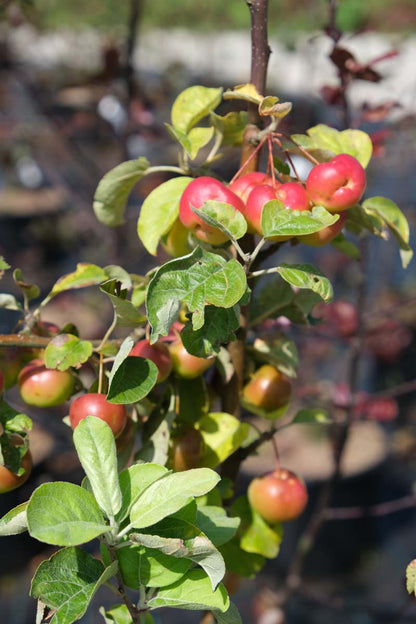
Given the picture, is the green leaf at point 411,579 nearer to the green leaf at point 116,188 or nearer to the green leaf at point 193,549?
the green leaf at point 193,549

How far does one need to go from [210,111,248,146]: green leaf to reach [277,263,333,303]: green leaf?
16cm

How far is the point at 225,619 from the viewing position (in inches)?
17.5

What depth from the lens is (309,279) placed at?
463 millimetres

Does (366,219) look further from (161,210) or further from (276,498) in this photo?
(276,498)

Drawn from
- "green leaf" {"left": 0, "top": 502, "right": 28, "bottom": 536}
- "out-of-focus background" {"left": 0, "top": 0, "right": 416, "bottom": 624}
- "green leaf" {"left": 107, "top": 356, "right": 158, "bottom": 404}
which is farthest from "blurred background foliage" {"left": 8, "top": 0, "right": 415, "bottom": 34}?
"green leaf" {"left": 0, "top": 502, "right": 28, "bottom": 536}

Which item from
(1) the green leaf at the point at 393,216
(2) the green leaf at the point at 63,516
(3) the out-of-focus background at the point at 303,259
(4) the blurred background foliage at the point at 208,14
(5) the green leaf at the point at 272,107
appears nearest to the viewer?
(2) the green leaf at the point at 63,516

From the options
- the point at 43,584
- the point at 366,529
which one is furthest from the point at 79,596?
the point at 366,529

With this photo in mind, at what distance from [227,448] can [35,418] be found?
33.3 inches

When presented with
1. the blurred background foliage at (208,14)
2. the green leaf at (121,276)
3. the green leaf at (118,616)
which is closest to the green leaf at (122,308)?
the green leaf at (121,276)

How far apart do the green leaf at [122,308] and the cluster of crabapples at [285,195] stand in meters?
0.08

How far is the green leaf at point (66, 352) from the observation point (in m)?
0.49

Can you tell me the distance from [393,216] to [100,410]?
313mm

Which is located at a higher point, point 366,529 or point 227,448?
point 227,448

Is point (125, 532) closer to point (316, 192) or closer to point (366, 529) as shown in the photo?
point (316, 192)
